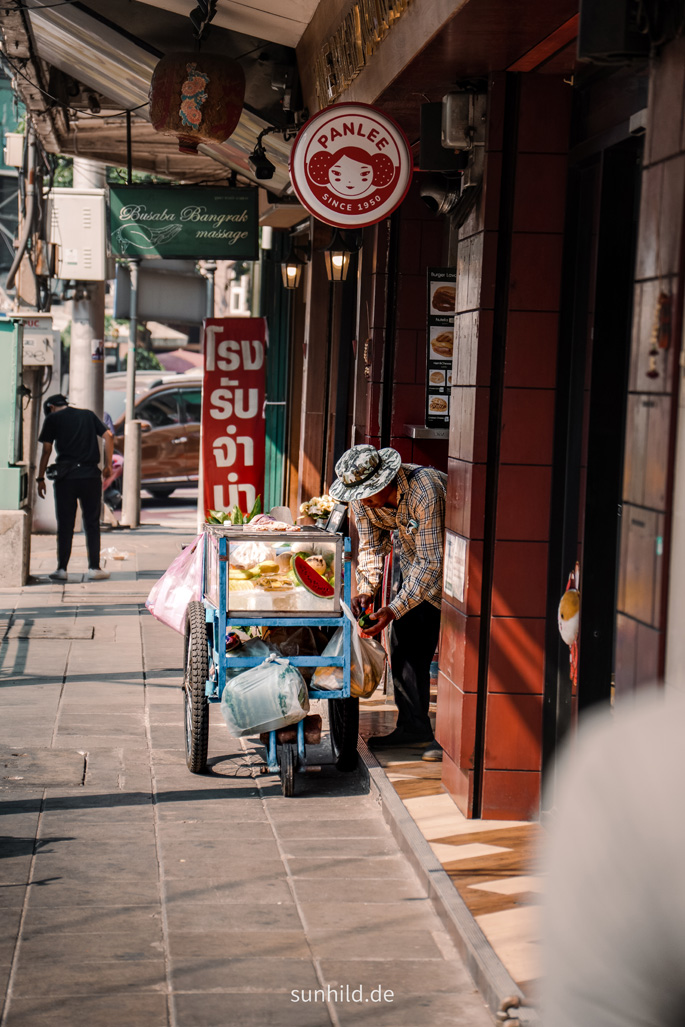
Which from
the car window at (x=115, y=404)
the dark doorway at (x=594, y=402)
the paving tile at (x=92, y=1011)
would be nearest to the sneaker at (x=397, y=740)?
the dark doorway at (x=594, y=402)

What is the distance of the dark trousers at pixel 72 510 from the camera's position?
13312 mm

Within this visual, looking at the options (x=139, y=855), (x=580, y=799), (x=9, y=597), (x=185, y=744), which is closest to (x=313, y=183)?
(x=185, y=744)

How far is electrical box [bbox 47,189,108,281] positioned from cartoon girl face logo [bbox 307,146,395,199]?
955 centimetres

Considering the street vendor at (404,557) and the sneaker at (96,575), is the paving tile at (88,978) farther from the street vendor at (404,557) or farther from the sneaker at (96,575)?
the sneaker at (96,575)

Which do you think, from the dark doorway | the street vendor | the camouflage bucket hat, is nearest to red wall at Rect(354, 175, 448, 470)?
the street vendor

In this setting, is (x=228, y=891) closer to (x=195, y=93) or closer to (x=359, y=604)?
(x=359, y=604)

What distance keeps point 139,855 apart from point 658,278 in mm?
3511

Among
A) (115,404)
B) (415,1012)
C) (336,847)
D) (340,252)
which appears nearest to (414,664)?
(336,847)

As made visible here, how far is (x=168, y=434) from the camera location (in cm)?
2362

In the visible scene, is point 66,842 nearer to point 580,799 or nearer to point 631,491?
point 631,491

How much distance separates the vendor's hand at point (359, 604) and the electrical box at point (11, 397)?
6.95m

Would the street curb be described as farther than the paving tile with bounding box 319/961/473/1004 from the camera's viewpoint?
No

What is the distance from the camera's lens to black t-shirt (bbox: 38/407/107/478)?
13.4 metres

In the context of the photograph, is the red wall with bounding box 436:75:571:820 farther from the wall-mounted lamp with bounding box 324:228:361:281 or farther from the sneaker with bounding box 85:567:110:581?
the sneaker with bounding box 85:567:110:581
